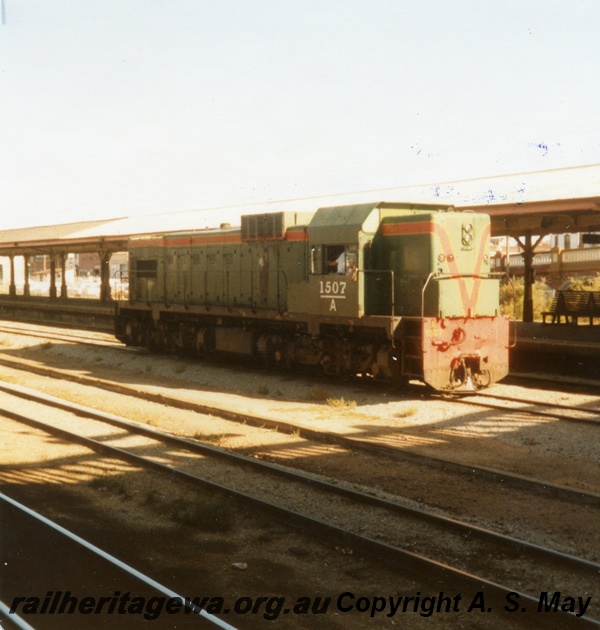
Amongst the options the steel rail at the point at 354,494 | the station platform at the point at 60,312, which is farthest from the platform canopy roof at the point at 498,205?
the steel rail at the point at 354,494

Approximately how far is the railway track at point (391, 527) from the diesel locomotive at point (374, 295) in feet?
17.3

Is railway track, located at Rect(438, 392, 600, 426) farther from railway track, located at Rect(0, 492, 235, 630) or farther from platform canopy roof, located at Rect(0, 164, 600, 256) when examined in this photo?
railway track, located at Rect(0, 492, 235, 630)

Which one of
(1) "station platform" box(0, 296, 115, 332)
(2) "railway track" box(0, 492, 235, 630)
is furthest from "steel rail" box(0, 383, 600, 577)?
(1) "station platform" box(0, 296, 115, 332)

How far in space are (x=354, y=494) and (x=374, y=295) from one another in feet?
24.0

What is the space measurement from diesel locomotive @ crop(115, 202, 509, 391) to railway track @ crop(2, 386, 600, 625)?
17.3 ft

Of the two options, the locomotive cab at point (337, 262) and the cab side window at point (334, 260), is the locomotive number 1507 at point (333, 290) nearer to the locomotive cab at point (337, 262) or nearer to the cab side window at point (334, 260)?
the locomotive cab at point (337, 262)

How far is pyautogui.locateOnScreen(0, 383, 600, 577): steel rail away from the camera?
612 centimetres

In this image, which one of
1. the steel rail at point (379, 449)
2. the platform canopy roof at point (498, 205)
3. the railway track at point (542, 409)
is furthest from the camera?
the platform canopy roof at point (498, 205)

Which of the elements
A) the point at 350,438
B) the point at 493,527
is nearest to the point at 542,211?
A: the point at 350,438

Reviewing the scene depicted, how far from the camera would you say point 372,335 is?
14.7m

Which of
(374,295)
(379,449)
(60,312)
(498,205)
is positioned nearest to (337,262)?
(374,295)

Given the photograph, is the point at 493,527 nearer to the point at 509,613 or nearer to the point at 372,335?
the point at 509,613

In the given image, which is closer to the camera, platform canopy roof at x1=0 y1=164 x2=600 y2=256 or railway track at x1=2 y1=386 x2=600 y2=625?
railway track at x1=2 y1=386 x2=600 y2=625

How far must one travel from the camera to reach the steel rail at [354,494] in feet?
20.1
